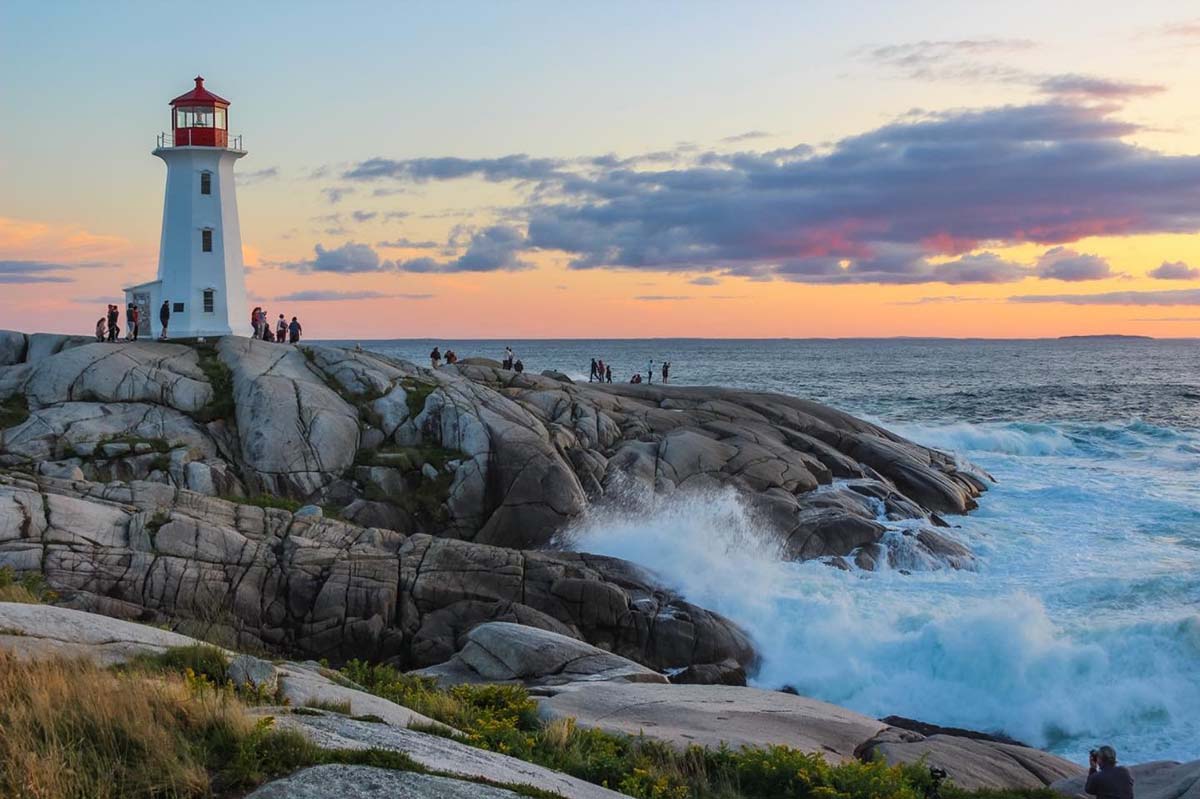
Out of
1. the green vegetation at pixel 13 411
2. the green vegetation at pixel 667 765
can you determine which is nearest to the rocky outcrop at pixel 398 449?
the green vegetation at pixel 13 411

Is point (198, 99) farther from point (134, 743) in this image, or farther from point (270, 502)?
point (134, 743)

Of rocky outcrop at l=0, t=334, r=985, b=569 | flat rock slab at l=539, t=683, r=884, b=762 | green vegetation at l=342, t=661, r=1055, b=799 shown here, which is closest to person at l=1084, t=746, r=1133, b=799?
green vegetation at l=342, t=661, r=1055, b=799

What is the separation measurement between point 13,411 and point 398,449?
12614 millimetres

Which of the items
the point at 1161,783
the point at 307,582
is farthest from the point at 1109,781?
the point at 307,582

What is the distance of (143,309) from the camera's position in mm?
45625

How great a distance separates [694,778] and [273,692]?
204 inches

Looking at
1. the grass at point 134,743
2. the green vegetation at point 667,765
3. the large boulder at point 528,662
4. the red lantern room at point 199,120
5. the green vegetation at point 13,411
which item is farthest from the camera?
the red lantern room at point 199,120

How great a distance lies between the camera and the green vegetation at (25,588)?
653 inches

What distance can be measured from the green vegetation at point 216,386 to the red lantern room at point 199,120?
11150mm

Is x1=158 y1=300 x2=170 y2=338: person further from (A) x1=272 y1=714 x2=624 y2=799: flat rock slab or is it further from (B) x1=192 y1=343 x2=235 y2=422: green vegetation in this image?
(A) x1=272 y1=714 x2=624 y2=799: flat rock slab

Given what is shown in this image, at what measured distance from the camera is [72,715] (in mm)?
8367

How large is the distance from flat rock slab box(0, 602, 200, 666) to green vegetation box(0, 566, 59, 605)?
3446mm

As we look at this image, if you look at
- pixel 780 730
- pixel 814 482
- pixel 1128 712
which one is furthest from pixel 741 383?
pixel 780 730

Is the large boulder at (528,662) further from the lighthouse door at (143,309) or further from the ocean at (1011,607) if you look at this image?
the lighthouse door at (143,309)
